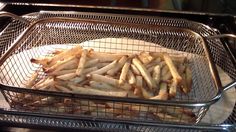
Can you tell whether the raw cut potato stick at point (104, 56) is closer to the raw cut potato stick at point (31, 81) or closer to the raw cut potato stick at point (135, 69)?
the raw cut potato stick at point (135, 69)

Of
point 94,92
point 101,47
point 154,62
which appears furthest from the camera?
point 101,47

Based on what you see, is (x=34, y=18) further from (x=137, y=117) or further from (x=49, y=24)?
(x=137, y=117)

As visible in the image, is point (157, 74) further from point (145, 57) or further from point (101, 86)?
point (101, 86)

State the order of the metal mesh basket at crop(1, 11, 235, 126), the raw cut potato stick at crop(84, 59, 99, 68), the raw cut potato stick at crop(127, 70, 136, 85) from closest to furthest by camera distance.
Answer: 1. the metal mesh basket at crop(1, 11, 235, 126)
2. the raw cut potato stick at crop(127, 70, 136, 85)
3. the raw cut potato stick at crop(84, 59, 99, 68)

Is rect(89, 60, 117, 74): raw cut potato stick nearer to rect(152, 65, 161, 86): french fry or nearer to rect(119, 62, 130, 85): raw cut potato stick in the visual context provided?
rect(119, 62, 130, 85): raw cut potato stick

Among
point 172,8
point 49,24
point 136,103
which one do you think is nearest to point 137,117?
point 136,103

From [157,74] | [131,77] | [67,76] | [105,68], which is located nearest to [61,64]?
[67,76]

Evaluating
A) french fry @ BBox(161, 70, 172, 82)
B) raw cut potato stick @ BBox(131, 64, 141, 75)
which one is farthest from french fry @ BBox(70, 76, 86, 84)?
french fry @ BBox(161, 70, 172, 82)
